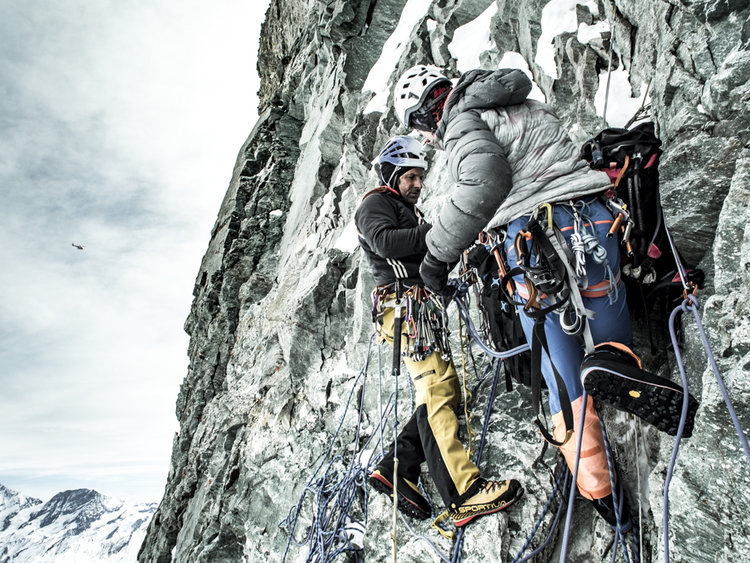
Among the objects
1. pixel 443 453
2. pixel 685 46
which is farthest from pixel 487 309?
pixel 685 46

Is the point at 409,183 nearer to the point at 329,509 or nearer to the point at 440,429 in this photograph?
the point at 440,429

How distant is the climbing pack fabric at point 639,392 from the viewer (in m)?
1.54

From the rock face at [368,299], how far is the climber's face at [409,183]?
1.62m

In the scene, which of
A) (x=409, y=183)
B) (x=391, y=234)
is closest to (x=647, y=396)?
(x=391, y=234)

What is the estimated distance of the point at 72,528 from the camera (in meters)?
154

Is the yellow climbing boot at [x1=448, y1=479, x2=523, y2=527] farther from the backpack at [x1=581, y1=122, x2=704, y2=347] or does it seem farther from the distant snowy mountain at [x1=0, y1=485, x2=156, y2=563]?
the distant snowy mountain at [x1=0, y1=485, x2=156, y2=563]

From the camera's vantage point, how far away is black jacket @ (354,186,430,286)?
295 centimetres

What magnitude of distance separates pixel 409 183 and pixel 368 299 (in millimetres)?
2154

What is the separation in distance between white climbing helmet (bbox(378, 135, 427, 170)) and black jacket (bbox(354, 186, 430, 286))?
9.9 inches

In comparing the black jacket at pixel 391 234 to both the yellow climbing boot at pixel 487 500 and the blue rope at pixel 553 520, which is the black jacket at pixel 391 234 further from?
the blue rope at pixel 553 520

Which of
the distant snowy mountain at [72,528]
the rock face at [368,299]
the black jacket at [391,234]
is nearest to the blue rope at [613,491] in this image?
the rock face at [368,299]

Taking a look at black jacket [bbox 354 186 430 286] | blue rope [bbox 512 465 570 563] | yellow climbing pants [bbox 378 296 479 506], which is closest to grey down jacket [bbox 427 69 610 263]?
black jacket [bbox 354 186 430 286]

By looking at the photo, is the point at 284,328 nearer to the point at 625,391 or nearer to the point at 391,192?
the point at 391,192

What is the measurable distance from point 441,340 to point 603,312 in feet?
4.04
